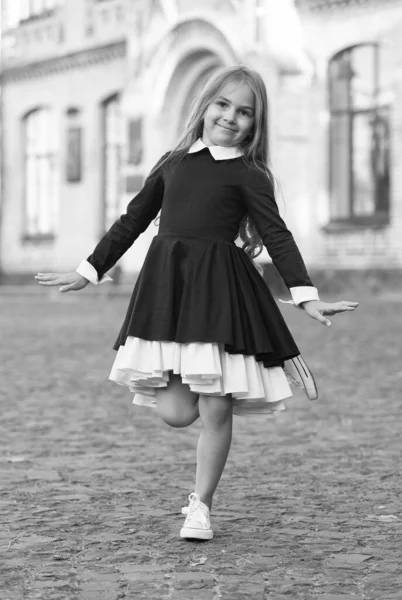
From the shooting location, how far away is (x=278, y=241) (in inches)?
166

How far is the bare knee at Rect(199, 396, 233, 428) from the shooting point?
4.22 meters

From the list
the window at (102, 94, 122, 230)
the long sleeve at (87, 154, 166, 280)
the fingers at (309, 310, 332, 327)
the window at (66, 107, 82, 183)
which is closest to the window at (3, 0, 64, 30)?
the window at (66, 107, 82, 183)

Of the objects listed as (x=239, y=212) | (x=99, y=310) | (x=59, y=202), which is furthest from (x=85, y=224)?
(x=239, y=212)

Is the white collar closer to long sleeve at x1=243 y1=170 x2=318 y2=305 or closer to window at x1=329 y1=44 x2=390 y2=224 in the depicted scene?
long sleeve at x1=243 y1=170 x2=318 y2=305

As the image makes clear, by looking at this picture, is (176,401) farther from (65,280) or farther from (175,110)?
(175,110)

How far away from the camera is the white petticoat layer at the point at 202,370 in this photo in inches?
162

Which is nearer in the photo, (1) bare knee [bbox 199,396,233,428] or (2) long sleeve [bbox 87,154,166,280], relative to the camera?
(1) bare knee [bbox 199,396,233,428]

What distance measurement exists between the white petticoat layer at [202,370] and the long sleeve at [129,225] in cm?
35

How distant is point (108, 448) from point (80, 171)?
2313 centimetres

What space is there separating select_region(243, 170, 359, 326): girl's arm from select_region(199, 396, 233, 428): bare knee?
0.38 metres

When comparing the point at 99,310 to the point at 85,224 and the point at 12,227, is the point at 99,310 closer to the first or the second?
the point at 85,224

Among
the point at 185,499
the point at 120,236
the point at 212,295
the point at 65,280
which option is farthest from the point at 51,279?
the point at 185,499

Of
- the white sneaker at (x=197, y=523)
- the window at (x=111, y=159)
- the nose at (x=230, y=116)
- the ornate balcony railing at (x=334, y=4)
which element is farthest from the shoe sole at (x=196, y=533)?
the window at (x=111, y=159)

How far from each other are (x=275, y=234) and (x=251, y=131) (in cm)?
37
